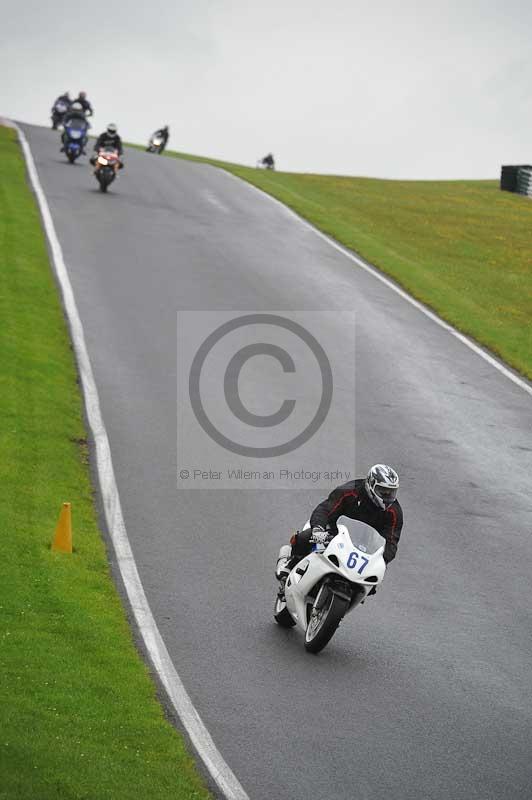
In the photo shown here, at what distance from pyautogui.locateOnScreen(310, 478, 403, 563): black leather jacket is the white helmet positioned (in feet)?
0.50

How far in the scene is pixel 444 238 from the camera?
133 ft

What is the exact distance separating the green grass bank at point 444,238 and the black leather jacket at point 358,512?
1228 cm

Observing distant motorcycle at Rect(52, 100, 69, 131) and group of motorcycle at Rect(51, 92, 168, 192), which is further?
distant motorcycle at Rect(52, 100, 69, 131)

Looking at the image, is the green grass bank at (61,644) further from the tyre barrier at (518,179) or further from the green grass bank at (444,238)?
the tyre barrier at (518,179)

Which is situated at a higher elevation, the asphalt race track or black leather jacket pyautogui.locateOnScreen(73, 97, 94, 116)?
black leather jacket pyautogui.locateOnScreen(73, 97, 94, 116)

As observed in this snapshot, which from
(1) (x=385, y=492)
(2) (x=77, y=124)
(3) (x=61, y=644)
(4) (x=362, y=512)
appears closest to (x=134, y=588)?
(3) (x=61, y=644)

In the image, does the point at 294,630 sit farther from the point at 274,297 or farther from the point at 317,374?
the point at 274,297

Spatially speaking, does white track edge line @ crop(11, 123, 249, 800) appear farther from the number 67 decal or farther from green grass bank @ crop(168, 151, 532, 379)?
green grass bank @ crop(168, 151, 532, 379)

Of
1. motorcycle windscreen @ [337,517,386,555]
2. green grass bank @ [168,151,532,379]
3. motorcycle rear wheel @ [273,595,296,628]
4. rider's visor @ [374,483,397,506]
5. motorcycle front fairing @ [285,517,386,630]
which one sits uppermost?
green grass bank @ [168,151,532,379]

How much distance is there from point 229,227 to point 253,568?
22.7 meters

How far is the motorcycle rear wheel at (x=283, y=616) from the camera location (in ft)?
38.4

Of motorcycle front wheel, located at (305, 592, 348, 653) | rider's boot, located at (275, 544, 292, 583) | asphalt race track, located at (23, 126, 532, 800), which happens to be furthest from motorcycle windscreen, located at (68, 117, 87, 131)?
motorcycle front wheel, located at (305, 592, 348, 653)

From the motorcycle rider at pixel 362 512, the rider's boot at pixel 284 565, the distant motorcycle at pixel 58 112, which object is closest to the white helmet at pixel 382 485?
the motorcycle rider at pixel 362 512

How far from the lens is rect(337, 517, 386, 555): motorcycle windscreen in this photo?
11.0 meters
